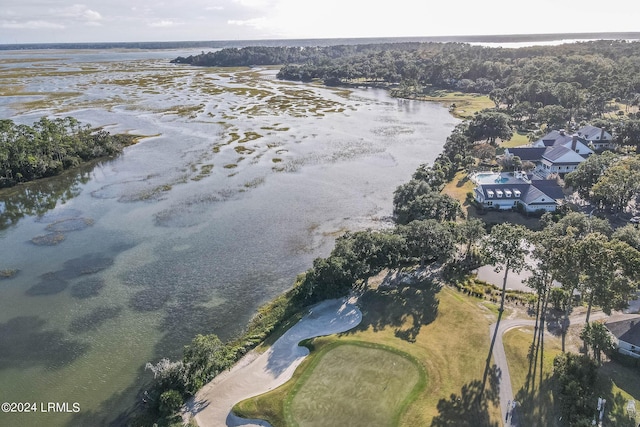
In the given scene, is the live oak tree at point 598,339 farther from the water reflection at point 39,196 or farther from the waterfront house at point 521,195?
the water reflection at point 39,196

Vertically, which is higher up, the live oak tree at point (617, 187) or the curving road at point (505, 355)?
the live oak tree at point (617, 187)

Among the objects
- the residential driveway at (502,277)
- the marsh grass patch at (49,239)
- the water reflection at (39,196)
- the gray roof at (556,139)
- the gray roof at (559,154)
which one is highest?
the gray roof at (556,139)

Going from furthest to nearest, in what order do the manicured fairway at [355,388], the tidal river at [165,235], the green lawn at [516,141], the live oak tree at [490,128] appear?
the green lawn at [516,141]
the live oak tree at [490,128]
the tidal river at [165,235]
the manicured fairway at [355,388]

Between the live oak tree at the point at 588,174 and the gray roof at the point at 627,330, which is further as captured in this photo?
the live oak tree at the point at 588,174

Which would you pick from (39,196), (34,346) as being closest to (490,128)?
(39,196)

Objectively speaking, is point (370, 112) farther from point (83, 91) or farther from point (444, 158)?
point (83, 91)

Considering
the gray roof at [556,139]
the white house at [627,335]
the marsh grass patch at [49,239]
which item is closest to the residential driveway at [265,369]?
the white house at [627,335]

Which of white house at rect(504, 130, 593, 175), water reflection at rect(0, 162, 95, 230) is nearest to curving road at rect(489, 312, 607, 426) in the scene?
white house at rect(504, 130, 593, 175)

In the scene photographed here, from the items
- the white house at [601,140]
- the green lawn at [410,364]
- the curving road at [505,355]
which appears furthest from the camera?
the white house at [601,140]
